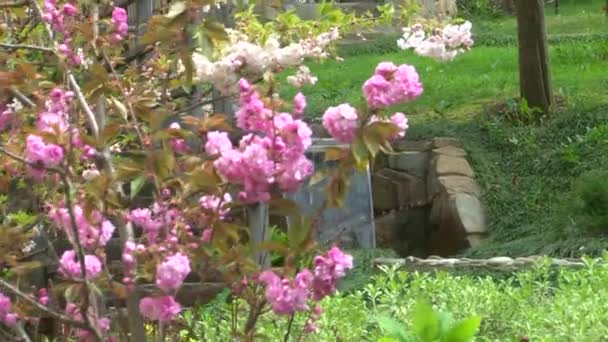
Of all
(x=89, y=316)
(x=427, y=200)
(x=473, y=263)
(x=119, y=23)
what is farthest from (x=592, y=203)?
(x=89, y=316)

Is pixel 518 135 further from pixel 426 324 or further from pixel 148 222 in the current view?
pixel 148 222

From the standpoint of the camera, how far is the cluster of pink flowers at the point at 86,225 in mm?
2816

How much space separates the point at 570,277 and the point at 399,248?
15.2 feet

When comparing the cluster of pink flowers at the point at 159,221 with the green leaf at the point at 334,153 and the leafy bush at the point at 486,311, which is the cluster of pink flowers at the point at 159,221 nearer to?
the green leaf at the point at 334,153

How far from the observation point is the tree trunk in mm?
10492

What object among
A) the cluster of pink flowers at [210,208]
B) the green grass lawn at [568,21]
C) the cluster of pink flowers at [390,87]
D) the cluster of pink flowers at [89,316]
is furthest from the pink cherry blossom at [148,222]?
the green grass lawn at [568,21]

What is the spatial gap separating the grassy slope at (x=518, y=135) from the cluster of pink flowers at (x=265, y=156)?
4.86m

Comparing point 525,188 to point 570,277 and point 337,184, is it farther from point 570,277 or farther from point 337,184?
point 337,184

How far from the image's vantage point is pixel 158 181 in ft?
9.19

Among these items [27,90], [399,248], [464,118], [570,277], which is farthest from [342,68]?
[27,90]

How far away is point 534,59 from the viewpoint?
34.6 feet

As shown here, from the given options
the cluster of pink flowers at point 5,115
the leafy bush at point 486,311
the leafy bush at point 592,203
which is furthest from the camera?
the leafy bush at point 592,203

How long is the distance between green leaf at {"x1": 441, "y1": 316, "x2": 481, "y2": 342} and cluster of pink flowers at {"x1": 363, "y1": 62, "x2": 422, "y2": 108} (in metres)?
1.05

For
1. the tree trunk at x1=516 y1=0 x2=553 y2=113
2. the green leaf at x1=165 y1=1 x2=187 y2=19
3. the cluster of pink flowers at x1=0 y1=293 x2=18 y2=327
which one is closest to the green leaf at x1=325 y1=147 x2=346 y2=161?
the green leaf at x1=165 y1=1 x2=187 y2=19
